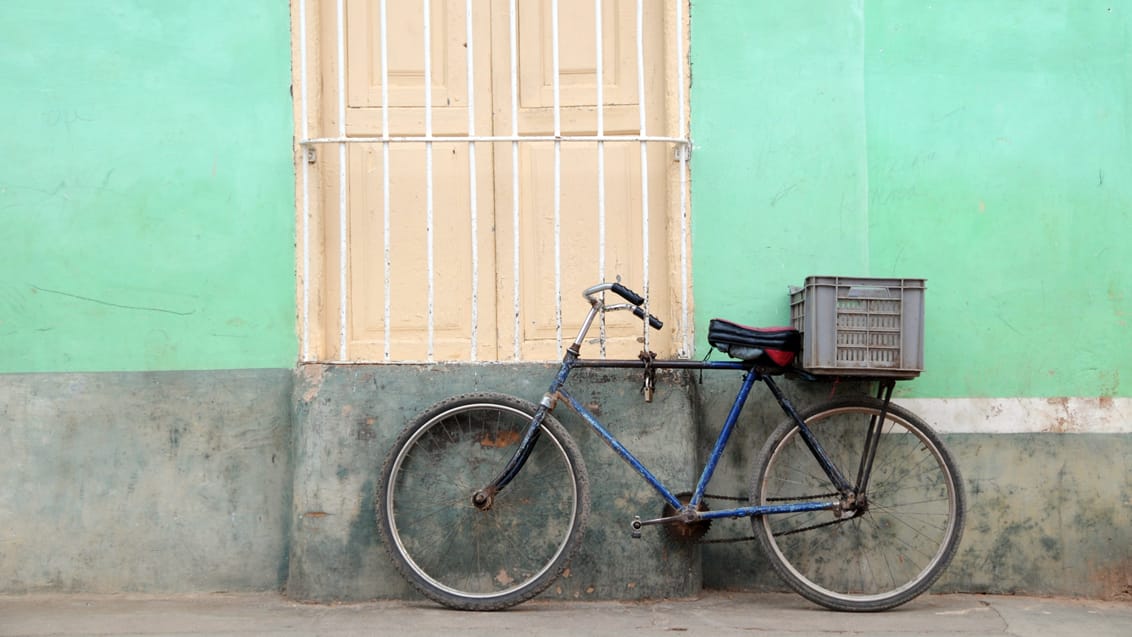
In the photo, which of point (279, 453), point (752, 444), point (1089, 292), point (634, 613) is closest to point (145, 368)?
point (279, 453)

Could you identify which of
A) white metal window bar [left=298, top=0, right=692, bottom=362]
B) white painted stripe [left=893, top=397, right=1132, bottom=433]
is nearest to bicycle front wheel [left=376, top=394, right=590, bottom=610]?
white metal window bar [left=298, top=0, right=692, bottom=362]

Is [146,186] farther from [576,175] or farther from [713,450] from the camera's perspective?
[713,450]

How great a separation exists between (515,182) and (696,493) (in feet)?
4.96

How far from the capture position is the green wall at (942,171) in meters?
5.00

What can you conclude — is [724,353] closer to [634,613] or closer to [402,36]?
[634,613]

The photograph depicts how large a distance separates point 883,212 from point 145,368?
326 cm

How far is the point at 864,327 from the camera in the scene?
178 inches

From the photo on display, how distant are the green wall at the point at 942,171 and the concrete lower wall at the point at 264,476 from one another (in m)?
0.40

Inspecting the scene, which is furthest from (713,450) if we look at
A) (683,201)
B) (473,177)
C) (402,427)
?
(473,177)

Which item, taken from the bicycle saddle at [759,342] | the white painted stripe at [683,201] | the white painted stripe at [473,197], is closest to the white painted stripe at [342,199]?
the white painted stripe at [473,197]

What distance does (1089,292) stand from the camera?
504cm

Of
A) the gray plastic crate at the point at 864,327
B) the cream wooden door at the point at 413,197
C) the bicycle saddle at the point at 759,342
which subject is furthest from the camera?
the cream wooden door at the point at 413,197

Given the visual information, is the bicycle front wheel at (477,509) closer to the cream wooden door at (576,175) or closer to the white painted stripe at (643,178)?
the cream wooden door at (576,175)

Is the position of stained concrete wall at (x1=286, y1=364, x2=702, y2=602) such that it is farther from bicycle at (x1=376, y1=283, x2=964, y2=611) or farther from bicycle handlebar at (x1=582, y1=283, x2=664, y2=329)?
bicycle handlebar at (x1=582, y1=283, x2=664, y2=329)
